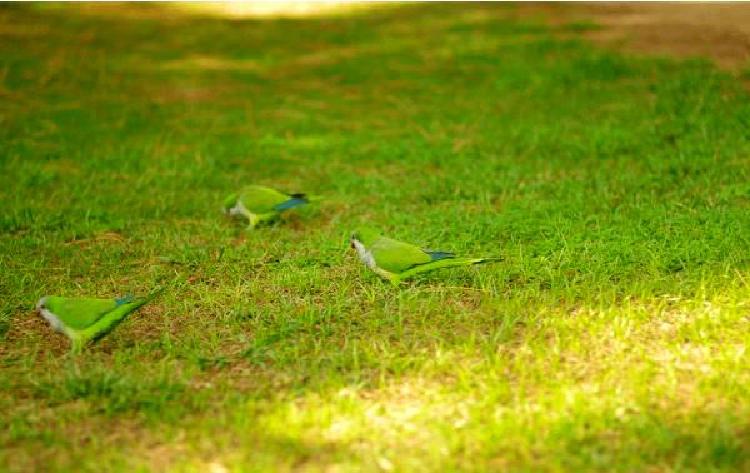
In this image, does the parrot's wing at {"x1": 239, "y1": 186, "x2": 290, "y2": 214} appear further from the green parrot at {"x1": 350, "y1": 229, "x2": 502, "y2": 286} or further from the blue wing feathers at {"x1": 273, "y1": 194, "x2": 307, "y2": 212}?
the green parrot at {"x1": 350, "y1": 229, "x2": 502, "y2": 286}

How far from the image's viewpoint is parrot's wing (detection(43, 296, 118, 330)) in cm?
309

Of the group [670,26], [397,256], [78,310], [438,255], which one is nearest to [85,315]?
[78,310]

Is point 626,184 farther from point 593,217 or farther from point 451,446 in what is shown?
point 451,446

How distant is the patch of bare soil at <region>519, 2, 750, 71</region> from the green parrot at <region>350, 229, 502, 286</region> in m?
4.56

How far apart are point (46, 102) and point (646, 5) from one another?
695cm

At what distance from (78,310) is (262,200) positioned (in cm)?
147

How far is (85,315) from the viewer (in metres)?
3.10

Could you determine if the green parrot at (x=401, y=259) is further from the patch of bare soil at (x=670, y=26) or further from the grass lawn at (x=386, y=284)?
the patch of bare soil at (x=670, y=26)

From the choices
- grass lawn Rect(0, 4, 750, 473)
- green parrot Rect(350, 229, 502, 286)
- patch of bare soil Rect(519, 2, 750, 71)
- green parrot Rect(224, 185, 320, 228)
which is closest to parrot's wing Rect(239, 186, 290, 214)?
green parrot Rect(224, 185, 320, 228)

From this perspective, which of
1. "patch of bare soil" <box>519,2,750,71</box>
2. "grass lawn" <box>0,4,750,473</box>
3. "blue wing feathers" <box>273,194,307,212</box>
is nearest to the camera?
"grass lawn" <box>0,4,750,473</box>

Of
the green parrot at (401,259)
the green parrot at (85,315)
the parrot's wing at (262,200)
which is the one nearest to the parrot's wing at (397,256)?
the green parrot at (401,259)

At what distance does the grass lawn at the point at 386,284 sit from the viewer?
8.43 ft

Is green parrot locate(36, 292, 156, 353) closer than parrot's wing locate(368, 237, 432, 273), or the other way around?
green parrot locate(36, 292, 156, 353)

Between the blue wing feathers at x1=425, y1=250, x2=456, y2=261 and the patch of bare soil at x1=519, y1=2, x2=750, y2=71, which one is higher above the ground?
the patch of bare soil at x1=519, y1=2, x2=750, y2=71
